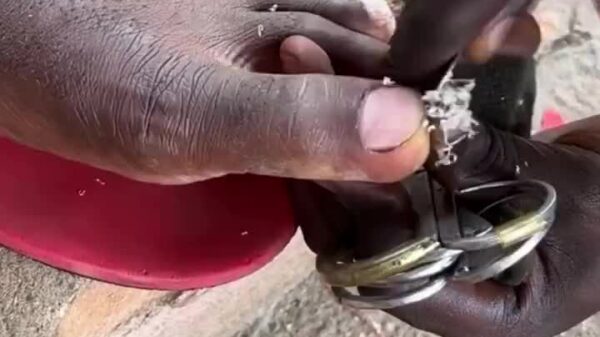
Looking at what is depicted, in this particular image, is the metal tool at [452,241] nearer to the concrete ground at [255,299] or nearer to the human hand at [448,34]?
the human hand at [448,34]

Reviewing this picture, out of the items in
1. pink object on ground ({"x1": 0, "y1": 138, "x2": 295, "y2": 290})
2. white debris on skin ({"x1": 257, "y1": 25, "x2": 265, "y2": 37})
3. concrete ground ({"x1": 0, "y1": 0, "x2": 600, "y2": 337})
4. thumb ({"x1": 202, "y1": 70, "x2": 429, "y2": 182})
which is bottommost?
concrete ground ({"x1": 0, "y1": 0, "x2": 600, "y2": 337})

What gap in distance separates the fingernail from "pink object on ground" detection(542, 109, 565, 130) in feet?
1.66

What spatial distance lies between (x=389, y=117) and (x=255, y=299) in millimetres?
466

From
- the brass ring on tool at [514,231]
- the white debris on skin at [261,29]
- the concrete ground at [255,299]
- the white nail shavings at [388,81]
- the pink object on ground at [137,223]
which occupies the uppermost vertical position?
the white nail shavings at [388,81]

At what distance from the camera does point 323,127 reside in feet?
1.32

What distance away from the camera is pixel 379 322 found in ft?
2.81

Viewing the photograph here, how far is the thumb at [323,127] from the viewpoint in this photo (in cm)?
40

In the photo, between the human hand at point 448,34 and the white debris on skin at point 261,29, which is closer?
the human hand at point 448,34

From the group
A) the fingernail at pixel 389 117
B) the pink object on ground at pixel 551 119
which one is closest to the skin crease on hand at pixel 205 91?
the fingernail at pixel 389 117

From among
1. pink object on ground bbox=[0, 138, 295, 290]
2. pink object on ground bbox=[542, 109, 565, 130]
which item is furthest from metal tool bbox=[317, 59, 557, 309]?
pink object on ground bbox=[542, 109, 565, 130]

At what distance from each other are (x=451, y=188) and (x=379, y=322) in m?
0.38

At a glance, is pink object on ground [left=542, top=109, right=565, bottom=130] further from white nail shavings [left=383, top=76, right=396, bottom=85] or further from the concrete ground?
white nail shavings [left=383, top=76, right=396, bottom=85]

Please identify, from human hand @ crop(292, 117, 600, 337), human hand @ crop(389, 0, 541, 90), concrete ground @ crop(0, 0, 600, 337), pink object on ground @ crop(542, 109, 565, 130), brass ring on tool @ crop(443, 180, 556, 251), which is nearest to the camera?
human hand @ crop(389, 0, 541, 90)

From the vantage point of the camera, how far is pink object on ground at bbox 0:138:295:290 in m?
0.60
